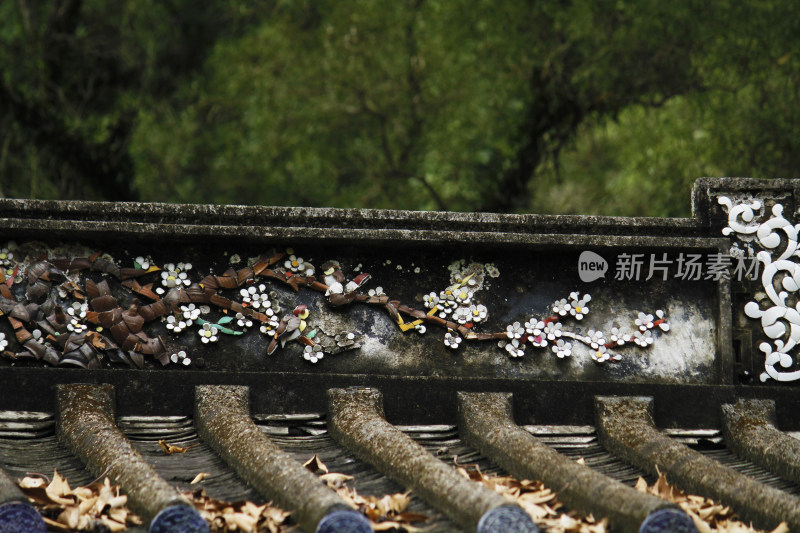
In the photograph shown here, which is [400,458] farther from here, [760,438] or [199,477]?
[760,438]

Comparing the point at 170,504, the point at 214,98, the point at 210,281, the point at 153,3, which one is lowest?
the point at 170,504

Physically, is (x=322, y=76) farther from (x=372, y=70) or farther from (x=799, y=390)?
(x=799, y=390)

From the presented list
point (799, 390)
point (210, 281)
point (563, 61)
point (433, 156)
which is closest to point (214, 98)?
point (433, 156)

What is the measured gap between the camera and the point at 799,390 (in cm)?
389

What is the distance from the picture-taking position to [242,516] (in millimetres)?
2609

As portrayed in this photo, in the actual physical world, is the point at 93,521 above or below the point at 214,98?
below

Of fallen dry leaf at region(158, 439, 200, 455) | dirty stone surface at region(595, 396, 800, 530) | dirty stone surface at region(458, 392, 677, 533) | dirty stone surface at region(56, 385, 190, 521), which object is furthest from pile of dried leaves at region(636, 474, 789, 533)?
fallen dry leaf at region(158, 439, 200, 455)

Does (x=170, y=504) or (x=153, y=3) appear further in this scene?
(x=153, y=3)

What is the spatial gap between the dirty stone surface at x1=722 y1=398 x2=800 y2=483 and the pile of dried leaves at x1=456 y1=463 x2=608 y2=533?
98cm

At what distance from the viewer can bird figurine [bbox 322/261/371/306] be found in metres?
3.86

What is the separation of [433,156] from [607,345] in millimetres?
6248

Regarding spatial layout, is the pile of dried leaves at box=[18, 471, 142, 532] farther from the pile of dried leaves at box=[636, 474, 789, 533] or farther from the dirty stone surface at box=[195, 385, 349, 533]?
the pile of dried leaves at box=[636, 474, 789, 533]

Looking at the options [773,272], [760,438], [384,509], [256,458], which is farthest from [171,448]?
[773,272]

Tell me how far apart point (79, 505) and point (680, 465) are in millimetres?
2023
